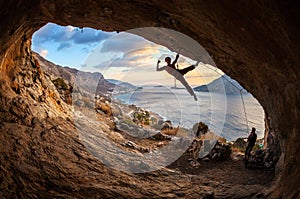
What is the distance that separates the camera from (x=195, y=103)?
10289 mm

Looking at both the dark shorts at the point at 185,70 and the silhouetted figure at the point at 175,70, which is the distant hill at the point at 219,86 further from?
the dark shorts at the point at 185,70

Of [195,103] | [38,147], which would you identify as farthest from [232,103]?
[38,147]

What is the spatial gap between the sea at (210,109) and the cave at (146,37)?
12.1 feet

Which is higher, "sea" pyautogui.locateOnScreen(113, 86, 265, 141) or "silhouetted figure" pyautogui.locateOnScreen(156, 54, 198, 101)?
"silhouetted figure" pyautogui.locateOnScreen(156, 54, 198, 101)

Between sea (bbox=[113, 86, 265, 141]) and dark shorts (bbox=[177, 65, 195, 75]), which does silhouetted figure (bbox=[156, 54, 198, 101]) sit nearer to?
dark shorts (bbox=[177, 65, 195, 75])

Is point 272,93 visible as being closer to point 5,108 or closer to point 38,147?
point 38,147

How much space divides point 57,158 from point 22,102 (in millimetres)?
1907

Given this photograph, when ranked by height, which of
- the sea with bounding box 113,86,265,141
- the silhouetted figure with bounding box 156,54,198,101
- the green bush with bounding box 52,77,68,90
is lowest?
the green bush with bounding box 52,77,68,90

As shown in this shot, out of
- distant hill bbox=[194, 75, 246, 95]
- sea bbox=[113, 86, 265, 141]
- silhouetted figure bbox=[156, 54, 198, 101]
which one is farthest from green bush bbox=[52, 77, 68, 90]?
distant hill bbox=[194, 75, 246, 95]

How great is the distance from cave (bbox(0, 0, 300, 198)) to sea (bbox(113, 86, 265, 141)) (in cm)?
368

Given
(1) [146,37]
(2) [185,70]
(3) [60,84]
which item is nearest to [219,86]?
(2) [185,70]

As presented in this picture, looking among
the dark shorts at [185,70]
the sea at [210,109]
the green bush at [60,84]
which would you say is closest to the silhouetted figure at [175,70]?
the dark shorts at [185,70]

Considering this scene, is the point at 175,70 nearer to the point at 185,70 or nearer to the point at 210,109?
the point at 185,70

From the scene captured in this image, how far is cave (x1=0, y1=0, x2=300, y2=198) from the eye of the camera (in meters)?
2.96
